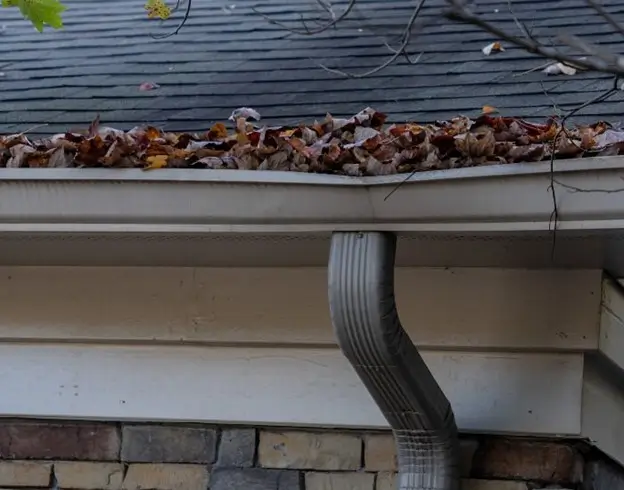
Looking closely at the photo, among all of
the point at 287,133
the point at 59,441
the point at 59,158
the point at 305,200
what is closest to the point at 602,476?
the point at 305,200

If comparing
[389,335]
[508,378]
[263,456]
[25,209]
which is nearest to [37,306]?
[25,209]

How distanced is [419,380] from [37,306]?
1145 mm

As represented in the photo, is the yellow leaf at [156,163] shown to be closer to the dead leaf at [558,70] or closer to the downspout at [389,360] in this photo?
the downspout at [389,360]

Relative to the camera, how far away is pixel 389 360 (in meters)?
2.48

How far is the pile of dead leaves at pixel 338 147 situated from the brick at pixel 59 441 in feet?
2.63

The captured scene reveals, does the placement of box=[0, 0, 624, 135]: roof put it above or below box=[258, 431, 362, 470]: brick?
above

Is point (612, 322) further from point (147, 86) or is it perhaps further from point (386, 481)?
point (147, 86)

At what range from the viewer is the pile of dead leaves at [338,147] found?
2.35 m

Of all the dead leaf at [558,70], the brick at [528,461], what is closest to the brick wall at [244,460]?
the brick at [528,461]

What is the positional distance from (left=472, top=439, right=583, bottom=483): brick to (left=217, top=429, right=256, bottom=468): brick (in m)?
0.59

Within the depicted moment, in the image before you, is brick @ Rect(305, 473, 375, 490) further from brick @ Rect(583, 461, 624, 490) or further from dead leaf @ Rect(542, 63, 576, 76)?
dead leaf @ Rect(542, 63, 576, 76)

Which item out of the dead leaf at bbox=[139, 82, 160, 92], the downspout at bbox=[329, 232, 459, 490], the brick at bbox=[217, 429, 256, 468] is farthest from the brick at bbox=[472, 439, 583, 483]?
the dead leaf at bbox=[139, 82, 160, 92]

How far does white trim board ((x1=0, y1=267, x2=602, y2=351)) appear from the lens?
274cm

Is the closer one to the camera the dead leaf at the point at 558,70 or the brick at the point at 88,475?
the brick at the point at 88,475
